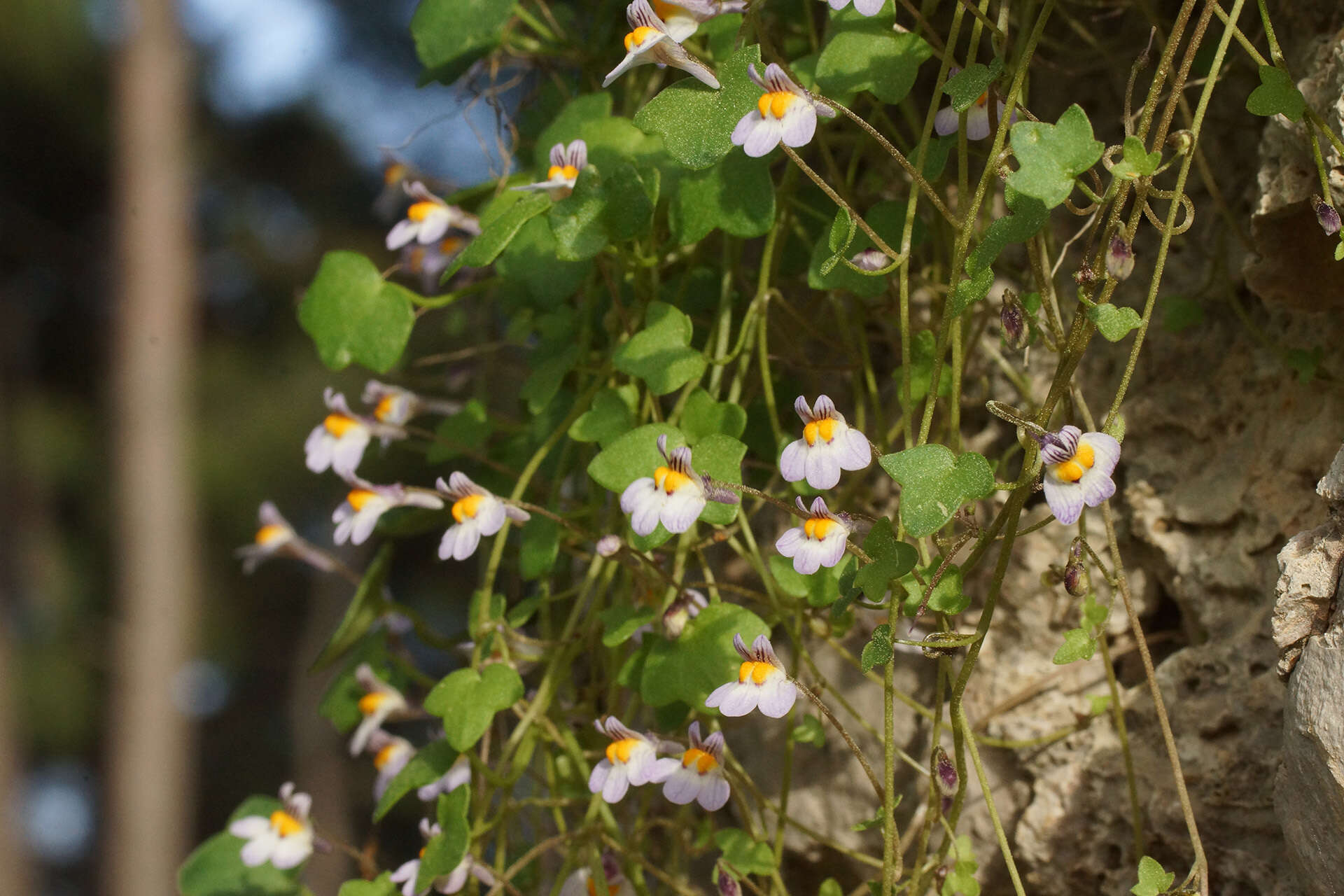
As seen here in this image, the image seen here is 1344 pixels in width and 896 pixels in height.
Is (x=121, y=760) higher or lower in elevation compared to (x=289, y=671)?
higher

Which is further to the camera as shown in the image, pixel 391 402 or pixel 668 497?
pixel 391 402

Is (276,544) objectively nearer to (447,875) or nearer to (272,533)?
(272,533)

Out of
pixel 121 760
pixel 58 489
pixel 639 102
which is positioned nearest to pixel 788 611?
pixel 639 102

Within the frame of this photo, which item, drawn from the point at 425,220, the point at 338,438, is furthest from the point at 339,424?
the point at 425,220

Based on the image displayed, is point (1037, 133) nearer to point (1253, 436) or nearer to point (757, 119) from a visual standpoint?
point (757, 119)

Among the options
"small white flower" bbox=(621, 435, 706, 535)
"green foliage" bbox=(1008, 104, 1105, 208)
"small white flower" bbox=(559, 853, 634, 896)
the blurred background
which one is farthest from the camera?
the blurred background

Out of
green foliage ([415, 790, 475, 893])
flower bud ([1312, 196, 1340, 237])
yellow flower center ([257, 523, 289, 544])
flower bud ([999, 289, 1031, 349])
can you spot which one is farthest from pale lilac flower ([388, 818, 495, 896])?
flower bud ([1312, 196, 1340, 237])

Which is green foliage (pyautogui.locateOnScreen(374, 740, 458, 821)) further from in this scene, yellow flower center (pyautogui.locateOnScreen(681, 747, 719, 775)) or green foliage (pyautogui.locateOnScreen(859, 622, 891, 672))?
green foliage (pyautogui.locateOnScreen(859, 622, 891, 672))
